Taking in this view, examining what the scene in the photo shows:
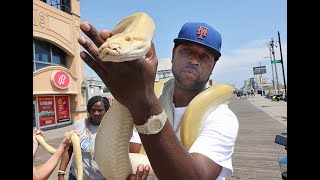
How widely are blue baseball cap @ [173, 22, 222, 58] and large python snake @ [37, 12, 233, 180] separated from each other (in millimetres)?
261

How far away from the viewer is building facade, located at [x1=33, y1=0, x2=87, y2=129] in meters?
15.3

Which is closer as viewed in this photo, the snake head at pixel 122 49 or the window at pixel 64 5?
the snake head at pixel 122 49

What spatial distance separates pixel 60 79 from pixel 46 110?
1.82 m

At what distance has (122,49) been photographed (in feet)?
3.00

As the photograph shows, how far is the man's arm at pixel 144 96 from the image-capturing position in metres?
0.93

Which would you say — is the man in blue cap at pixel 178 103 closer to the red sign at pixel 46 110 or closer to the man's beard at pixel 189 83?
the man's beard at pixel 189 83

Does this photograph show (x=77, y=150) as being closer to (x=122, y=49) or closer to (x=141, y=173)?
(x=141, y=173)

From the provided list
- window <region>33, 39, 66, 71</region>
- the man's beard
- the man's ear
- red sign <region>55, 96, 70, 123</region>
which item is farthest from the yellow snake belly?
red sign <region>55, 96, 70, 123</region>

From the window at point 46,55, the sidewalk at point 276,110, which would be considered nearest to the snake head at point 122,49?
the sidewalk at point 276,110

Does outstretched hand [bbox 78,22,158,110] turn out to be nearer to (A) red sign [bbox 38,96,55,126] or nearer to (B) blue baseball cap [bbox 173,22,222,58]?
(B) blue baseball cap [bbox 173,22,222,58]

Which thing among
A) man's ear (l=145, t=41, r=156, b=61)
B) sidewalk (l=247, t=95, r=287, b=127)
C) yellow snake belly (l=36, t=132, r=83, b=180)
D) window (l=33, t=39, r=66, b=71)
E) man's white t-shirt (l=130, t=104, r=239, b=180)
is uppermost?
window (l=33, t=39, r=66, b=71)

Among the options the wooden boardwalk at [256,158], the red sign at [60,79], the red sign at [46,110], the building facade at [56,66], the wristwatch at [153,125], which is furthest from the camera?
the red sign at [60,79]
